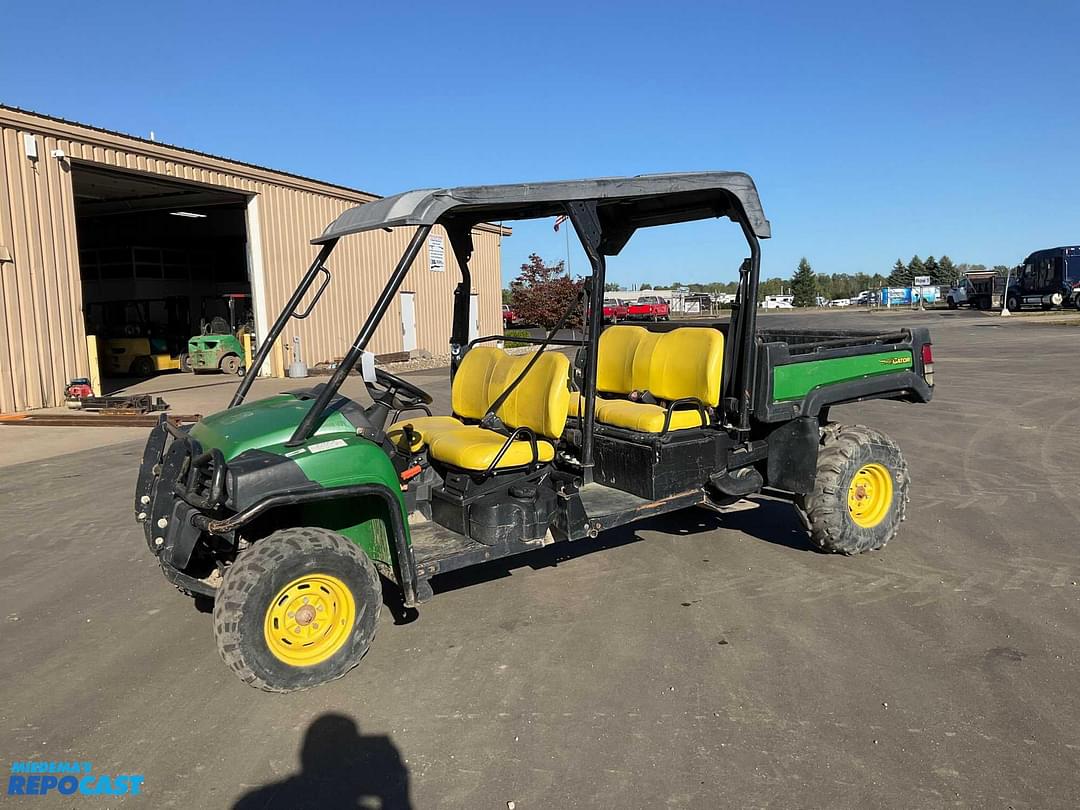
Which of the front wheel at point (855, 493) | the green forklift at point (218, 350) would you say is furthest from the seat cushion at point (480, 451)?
the green forklift at point (218, 350)

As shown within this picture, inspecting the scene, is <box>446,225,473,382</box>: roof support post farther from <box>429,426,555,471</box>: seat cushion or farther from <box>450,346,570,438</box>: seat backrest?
<box>429,426,555,471</box>: seat cushion

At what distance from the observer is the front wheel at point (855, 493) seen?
17.1 ft

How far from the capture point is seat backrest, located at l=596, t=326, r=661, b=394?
19.4 feet

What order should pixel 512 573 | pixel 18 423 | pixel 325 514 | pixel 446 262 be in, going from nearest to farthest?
pixel 325 514, pixel 512 573, pixel 18 423, pixel 446 262

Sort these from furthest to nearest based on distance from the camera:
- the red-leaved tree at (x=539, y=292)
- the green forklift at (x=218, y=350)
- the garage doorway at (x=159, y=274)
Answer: the red-leaved tree at (x=539, y=292), the green forklift at (x=218, y=350), the garage doorway at (x=159, y=274)

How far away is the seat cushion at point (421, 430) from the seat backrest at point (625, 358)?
1199 millimetres

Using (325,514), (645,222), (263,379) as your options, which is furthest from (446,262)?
(325,514)

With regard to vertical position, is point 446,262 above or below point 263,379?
above

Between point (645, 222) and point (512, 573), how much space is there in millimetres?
2639

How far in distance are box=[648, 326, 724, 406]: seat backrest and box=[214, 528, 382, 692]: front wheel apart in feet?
8.39

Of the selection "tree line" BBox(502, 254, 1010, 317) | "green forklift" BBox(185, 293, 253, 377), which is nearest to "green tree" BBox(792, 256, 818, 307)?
"tree line" BBox(502, 254, 1010, 317)

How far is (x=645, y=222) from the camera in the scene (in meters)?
5.84

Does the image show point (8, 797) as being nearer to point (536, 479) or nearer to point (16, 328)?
point (536, 479)

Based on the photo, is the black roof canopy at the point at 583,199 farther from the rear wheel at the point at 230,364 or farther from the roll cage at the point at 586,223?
the rear wheel at the point at 230,364
